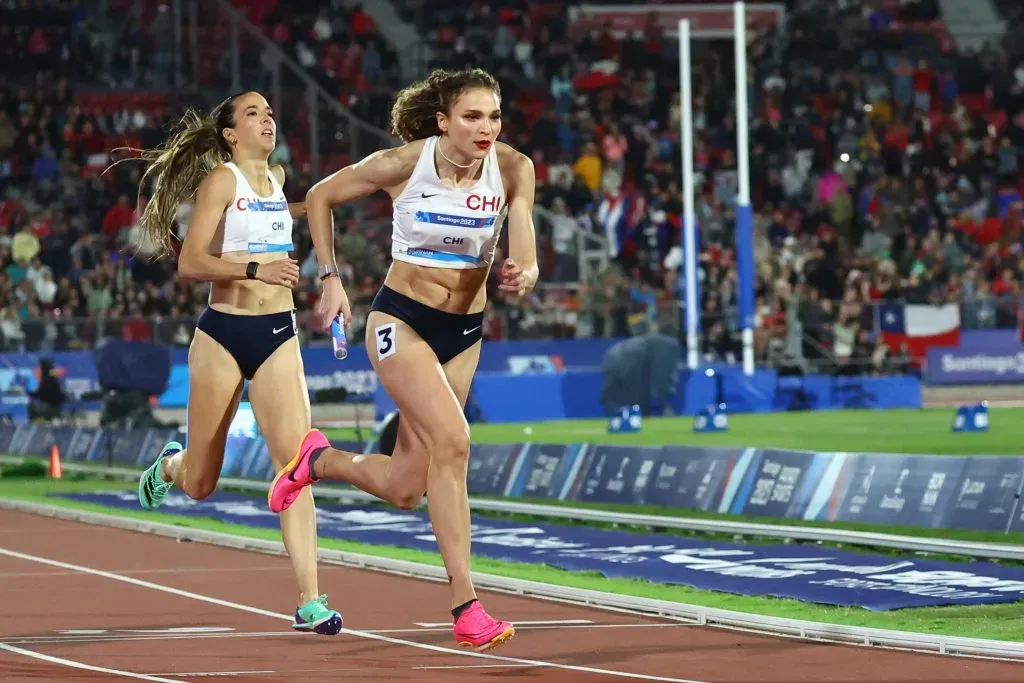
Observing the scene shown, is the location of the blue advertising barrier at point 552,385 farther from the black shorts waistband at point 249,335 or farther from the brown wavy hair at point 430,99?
the brown wavy hair at point 430,99

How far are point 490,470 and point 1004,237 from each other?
1885 centimetres

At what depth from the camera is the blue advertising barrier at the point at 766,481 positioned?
12.7 m

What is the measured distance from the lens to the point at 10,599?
1088 cm

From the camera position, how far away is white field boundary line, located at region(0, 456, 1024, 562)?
37.9 feet

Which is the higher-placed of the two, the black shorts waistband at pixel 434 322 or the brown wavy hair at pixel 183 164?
the brown wavy hair at pixel 183 164

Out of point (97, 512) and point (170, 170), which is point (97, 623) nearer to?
point (170, 170)

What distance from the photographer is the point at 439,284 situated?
7.82 m

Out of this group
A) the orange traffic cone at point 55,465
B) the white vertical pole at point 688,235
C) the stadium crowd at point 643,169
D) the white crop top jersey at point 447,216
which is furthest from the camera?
the stadium crowd at point 643,169

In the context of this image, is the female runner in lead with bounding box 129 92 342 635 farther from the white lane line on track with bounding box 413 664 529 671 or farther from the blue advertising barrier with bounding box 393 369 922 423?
the blue advertising barrier with bounding box 393 369 922 423

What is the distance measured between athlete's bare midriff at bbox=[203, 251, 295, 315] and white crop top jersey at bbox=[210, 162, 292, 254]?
0.04 m

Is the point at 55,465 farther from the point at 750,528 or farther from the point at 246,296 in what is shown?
the point at 246,296

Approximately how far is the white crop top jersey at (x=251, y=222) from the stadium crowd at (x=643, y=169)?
59.1 feet

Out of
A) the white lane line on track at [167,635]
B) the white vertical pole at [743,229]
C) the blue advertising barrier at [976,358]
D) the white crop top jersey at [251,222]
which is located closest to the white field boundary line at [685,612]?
the white lane line on track at [167,635]

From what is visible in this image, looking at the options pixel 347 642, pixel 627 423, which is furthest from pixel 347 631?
pixel 627 423
